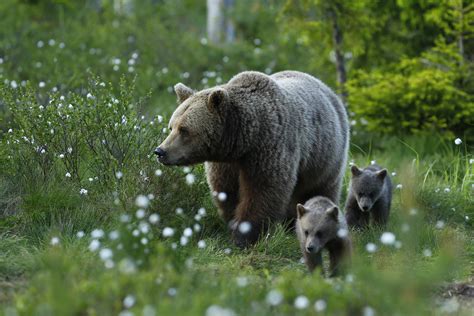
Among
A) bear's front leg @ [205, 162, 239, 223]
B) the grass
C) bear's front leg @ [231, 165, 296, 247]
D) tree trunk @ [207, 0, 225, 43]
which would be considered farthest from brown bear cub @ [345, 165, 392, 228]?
tree trunk @ [207, 0, 225, 43]

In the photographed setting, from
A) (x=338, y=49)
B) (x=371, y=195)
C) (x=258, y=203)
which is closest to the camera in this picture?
(x=258, y=203)

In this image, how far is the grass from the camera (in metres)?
3.78

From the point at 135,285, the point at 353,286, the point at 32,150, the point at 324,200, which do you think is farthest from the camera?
the point at 32,150

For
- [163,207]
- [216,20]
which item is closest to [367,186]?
[163,207]

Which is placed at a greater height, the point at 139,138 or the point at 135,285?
the point at 135,285

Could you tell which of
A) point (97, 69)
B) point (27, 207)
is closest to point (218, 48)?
point (97, 69)

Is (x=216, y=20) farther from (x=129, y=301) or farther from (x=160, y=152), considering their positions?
(x=129, y=301)

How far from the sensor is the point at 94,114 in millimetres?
6926

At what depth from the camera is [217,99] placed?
6082 mm

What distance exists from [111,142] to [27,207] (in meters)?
1.07

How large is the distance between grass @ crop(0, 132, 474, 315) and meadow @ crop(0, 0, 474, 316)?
13 mm

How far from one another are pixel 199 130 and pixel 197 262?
111 cm

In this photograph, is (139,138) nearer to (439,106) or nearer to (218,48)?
(439,106)

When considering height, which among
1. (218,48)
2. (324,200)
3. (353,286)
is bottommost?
(218,48)
